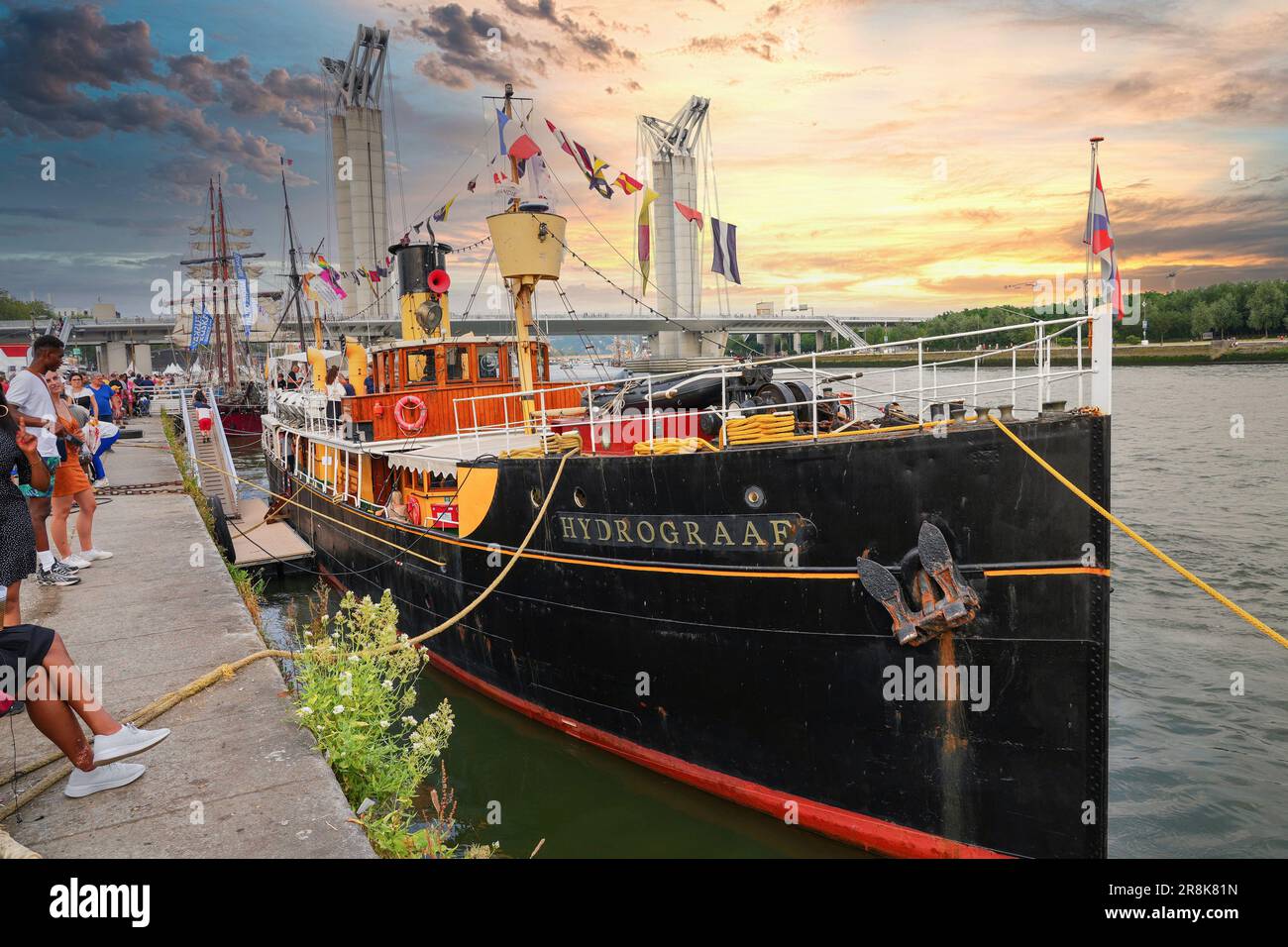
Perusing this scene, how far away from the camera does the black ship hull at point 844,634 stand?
6488 mm

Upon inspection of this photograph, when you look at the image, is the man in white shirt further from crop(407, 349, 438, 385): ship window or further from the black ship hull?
crop(407, 349, 438, 385): ship window

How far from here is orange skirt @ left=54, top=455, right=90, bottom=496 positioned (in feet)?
28.6

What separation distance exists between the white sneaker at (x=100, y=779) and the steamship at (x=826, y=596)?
193 inches

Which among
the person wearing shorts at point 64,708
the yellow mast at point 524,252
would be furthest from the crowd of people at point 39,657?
the yellow mast at point 524,252

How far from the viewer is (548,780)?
30.9 ft

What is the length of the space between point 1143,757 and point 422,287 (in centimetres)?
1511

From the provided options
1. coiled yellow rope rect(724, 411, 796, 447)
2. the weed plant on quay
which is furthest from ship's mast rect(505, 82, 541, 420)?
the weed plant on quay

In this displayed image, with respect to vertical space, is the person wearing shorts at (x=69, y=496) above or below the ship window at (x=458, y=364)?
below

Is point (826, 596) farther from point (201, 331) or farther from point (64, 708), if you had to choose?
point (201, 331)

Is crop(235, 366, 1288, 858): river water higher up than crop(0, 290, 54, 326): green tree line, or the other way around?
crop(0, 290, 54, 326): green tree line

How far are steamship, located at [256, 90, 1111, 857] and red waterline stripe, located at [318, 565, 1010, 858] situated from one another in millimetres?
22

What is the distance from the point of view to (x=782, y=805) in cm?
789

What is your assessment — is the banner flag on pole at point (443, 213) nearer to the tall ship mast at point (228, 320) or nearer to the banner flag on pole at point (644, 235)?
the banner flag on pole at point (644, 235)

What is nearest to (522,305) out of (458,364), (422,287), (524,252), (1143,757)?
(524,252)
